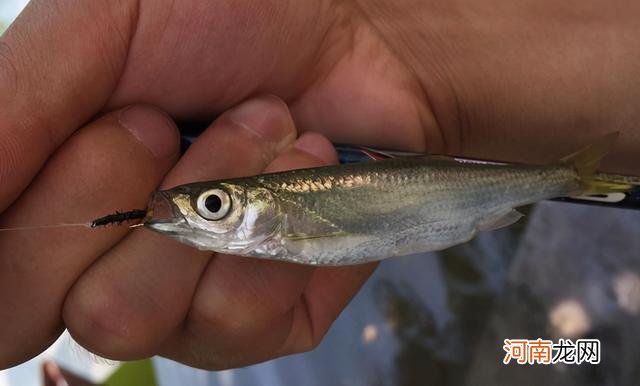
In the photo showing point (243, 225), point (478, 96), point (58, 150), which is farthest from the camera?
point (478, 96)

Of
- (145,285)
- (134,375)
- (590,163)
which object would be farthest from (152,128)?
(134,375)

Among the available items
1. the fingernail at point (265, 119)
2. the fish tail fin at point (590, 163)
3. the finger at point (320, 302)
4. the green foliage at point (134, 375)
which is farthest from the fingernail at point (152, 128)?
the green foliage at point (134, 375)

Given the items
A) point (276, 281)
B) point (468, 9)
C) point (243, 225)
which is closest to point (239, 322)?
point (276, 281)

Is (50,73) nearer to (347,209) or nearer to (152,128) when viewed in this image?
(152,128)

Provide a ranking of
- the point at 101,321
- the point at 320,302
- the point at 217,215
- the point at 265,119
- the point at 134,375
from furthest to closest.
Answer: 1. the point at 134,375
2. the point at 320,302
3. the point at 265,119
4. the point at 101,321
5. the point at 217,215

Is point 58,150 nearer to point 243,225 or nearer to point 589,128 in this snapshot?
point 243,225

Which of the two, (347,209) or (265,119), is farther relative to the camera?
(265,119)

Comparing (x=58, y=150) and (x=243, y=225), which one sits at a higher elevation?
(x=58, y=150)

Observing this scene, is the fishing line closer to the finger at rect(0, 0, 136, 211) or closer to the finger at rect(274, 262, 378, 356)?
the finger at rect(0, 0, 136, 211)
